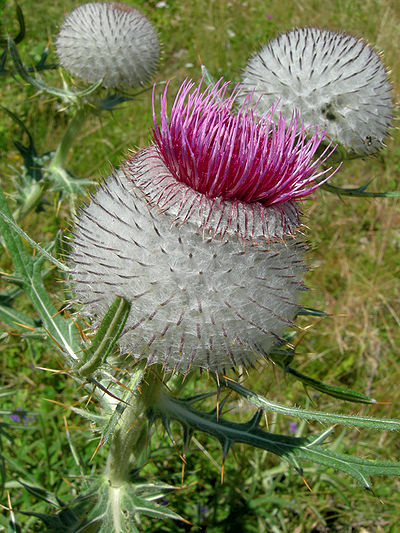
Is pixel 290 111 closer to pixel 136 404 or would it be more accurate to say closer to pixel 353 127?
pixel 353 127

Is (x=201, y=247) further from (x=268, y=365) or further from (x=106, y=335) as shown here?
(x=268, y=365)

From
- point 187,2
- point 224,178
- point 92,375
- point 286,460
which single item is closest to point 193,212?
point 224,178

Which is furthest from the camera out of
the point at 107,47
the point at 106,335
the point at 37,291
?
the point at 107,47

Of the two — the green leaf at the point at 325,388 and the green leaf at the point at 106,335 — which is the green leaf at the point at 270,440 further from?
the green leaf at the point at 106,335

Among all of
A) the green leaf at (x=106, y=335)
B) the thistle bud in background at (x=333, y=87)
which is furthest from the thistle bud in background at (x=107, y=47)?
the green leaf at (x=106, y=335)

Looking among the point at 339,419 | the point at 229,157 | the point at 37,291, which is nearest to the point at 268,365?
the point at 339,419

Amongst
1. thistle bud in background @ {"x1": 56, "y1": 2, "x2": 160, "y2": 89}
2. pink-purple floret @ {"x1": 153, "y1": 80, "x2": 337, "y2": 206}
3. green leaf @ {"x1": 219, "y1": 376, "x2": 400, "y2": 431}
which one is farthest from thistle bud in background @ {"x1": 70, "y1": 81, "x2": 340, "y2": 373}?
thistle bud in background @ {"x1": 56, "y1": 2, "x2": 160, "y2": 89}

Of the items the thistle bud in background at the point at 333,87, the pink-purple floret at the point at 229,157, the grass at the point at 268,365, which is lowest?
the grass at the point at 268,365

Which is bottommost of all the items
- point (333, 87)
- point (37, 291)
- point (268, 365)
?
point (37, 291)
